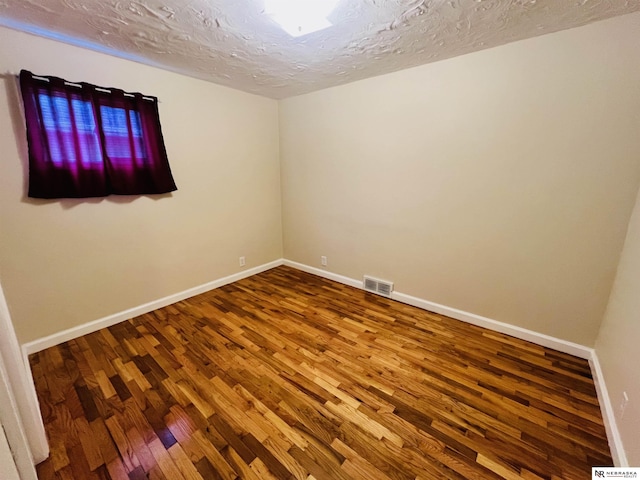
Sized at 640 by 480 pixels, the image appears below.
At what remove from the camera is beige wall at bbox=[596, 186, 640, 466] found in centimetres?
126

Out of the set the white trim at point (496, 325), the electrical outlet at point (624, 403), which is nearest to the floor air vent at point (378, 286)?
the white trim at point (496, 325)

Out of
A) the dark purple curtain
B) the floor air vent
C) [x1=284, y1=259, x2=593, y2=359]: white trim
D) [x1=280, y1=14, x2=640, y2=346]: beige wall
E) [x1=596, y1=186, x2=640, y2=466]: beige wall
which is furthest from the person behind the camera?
the floor air vent

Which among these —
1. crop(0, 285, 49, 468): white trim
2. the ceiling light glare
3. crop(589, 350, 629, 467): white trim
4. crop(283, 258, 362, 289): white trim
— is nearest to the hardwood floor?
crop(589, 350, 629, 467): white trim

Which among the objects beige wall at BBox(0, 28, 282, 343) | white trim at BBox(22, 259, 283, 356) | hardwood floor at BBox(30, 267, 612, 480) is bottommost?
hardwood floor at BBox(30, 267, 612, 480)

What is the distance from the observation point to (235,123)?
10.6 ft

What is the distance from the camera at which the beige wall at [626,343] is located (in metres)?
1.26

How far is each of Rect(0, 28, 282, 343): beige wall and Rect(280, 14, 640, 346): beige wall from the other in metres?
1.08

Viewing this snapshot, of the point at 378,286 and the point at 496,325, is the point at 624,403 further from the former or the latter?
the point at 378,286

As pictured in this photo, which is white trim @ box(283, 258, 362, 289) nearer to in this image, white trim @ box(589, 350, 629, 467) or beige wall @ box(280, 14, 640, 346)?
beige wall @ box(280, 14, 640, 346)

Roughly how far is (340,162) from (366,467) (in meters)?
2.80

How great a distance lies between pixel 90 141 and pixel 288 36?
6.00 ft

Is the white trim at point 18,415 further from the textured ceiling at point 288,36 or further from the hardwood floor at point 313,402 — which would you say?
the textured ceiling at point 288,36

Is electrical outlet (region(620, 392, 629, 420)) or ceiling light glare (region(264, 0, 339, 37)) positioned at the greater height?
ceiling light glare (region(264, 0, 339, 37))

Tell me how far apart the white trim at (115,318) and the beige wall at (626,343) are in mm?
3491
